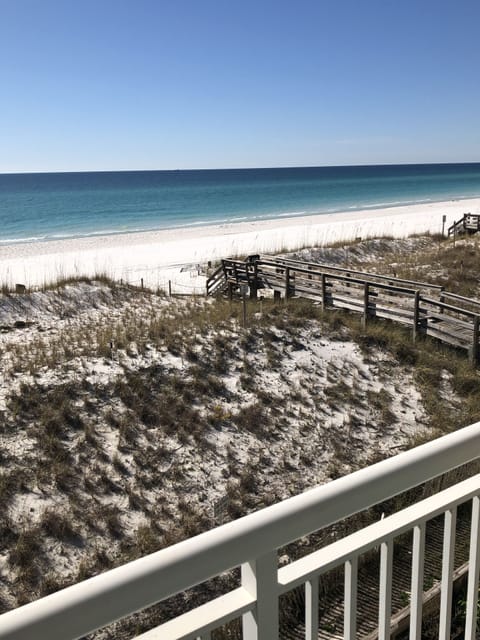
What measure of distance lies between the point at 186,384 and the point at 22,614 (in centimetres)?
981

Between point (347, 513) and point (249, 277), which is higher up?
point (347, 513)

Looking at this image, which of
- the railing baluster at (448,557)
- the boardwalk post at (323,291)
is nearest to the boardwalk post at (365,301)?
the boardwalk post at (323,291)

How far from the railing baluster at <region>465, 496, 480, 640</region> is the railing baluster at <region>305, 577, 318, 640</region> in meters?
0.70

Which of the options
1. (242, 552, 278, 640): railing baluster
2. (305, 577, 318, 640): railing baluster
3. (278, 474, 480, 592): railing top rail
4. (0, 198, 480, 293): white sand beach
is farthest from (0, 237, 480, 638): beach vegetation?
(0, 198, 480, 293): white sand beach

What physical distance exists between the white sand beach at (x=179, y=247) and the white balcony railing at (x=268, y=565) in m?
18.8

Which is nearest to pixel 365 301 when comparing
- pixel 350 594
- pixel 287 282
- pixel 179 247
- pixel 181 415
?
pixel 287 282

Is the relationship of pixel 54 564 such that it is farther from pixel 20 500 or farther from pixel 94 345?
pixel 94 345

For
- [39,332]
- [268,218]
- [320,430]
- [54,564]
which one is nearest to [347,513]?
[54,564]

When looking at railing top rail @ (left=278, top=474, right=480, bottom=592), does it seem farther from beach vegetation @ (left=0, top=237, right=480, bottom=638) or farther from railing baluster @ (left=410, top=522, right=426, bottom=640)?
beach vegetation @ (left=0, top=237, right=480, bottom=638)

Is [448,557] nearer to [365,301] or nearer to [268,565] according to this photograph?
[268,565]

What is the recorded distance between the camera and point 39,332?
1370 cm

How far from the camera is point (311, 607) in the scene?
1.79m

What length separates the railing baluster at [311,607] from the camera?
1.71m

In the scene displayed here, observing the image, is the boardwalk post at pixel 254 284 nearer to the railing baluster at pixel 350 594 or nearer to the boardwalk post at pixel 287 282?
the boardwalk post at pixel 287 282
